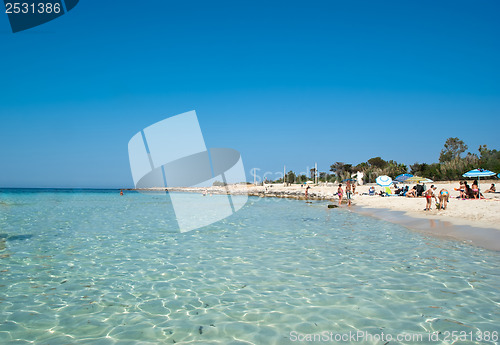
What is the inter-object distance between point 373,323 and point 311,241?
6.91 meters

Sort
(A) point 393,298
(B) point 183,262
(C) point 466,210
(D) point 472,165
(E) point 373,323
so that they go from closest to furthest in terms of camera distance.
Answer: (E) point 373,323 → (A) point 393,298 → (B) point 183,262 → (C) point 466,210 → (D) point 472,165

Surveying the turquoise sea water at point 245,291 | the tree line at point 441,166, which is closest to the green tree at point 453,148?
the tree line at point 441,166

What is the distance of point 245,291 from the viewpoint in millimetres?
6391

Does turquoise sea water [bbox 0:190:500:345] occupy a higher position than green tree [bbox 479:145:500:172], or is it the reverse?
green tree [bbox 479:145:500:172]

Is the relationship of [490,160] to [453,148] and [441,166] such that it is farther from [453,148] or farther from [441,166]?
[453,148]

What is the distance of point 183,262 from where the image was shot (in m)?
8.88

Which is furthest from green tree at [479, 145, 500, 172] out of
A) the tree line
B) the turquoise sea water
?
the turquoise sea water

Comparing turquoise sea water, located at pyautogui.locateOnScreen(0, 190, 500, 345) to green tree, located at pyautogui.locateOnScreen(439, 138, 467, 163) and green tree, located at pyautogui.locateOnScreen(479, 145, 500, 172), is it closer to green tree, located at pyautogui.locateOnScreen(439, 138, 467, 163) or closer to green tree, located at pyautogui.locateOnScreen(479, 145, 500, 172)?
green tree, located at pyautogui.locateOnScreen(479, 145, 500, 172)

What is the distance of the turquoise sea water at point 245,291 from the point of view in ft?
15.4

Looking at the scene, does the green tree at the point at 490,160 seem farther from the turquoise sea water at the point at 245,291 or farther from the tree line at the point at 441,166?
the turquoise sea water at the point at 245,291

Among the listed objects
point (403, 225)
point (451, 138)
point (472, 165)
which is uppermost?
point (451, 138)

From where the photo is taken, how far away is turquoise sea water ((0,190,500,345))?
185 inches

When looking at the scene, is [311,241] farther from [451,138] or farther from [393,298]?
[451,138]

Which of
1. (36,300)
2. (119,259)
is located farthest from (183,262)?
(36,300)
